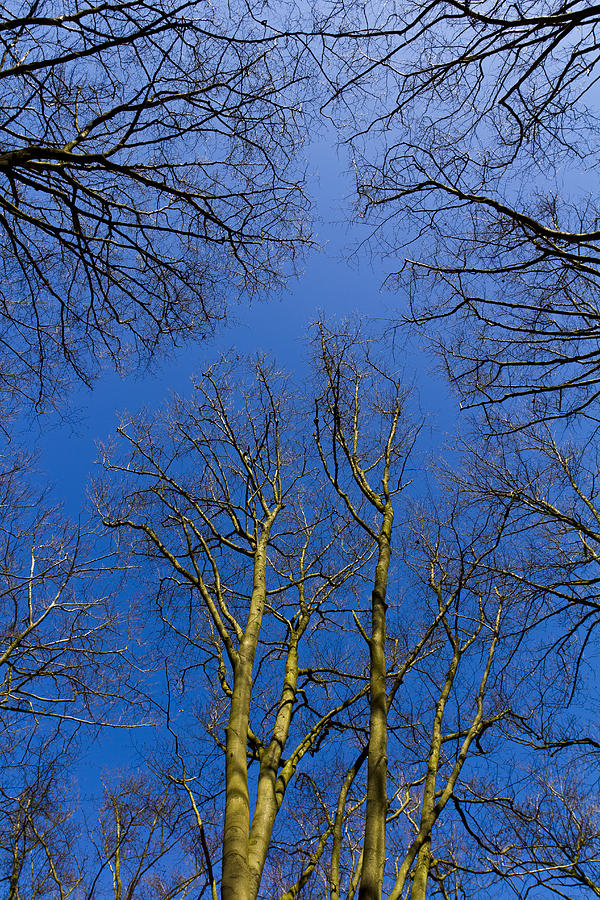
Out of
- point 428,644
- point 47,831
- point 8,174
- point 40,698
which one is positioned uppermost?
point 8,174

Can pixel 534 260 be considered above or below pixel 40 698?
above

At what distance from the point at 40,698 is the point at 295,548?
138 inches

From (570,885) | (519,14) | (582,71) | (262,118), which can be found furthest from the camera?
(570,885)

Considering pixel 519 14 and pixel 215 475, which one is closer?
pixel 519 14

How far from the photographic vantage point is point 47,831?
336 inches

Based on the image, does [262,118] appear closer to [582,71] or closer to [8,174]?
[8,174]

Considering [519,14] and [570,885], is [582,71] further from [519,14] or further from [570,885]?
[570,885]

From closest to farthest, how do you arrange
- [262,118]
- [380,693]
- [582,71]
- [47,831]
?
[582,71], [380,693], [262,118], [47,831]

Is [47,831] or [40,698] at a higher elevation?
[40,698]

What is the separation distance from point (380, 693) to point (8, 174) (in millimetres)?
3898

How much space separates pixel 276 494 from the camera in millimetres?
7051

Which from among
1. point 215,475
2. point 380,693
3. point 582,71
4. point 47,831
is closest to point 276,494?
point 215,475

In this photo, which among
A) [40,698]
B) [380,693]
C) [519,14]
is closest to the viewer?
[519,14]

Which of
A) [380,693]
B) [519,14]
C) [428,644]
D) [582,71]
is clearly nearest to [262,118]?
[519,14]
